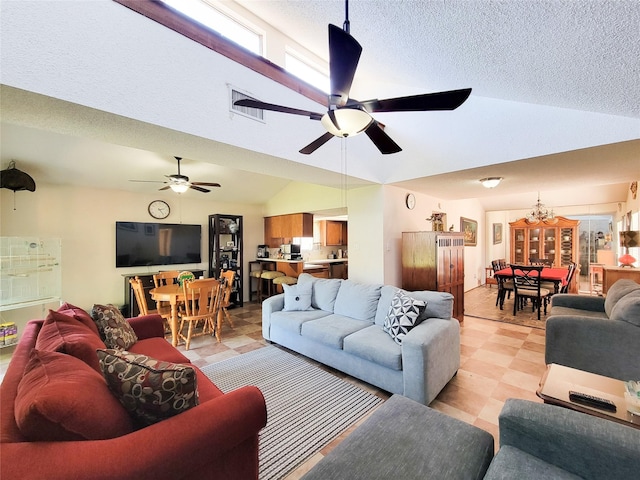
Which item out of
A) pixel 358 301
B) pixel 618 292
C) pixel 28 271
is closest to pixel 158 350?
pixel 358 301

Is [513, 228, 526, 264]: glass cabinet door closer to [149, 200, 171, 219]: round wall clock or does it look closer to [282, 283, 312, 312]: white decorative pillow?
[282, 283, 312, 312]: white decorative pillow

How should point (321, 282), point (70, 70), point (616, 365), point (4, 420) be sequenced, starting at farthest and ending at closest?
1. point (321, 282)
2. point (616, 365)
3. point (70, 70)
4. point (4, 420)

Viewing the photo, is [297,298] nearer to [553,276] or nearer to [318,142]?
[318,142]

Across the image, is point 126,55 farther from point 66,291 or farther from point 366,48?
point 66,291

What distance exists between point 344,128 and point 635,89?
74.5 inches

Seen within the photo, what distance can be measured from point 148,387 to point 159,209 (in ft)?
16.1

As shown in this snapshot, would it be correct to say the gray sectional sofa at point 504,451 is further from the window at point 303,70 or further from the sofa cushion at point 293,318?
the window at point 303,70

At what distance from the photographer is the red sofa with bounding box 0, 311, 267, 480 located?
87 centimetres

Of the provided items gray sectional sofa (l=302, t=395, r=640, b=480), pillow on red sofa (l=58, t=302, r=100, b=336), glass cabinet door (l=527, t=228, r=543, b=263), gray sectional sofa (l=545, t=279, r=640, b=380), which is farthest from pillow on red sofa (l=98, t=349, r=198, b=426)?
glass cabinet door (l=527, t=228, r=543, b=263)

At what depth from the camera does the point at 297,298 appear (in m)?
3.68

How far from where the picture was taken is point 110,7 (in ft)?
5.78

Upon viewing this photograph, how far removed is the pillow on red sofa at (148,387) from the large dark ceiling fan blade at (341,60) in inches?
66.1

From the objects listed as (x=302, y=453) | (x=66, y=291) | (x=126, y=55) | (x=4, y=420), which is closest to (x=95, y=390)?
(x=4, y=420)

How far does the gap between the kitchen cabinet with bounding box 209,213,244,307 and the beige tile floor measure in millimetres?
1345
